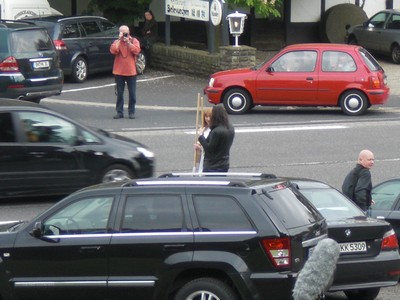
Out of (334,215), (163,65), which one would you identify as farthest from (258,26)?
(334,215)

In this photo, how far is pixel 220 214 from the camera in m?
8.49

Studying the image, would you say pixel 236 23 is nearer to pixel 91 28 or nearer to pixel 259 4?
pixel 259 4

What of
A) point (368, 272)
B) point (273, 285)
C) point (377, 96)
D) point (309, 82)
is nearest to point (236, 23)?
point (309, 82)

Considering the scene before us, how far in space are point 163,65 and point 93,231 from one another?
21.8 meters

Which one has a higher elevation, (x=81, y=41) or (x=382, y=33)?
(x=81, y=41)

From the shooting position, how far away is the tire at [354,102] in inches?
902

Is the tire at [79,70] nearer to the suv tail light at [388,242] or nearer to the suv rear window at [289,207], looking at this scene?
the suv tail light at [388,242]

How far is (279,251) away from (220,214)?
607 mm

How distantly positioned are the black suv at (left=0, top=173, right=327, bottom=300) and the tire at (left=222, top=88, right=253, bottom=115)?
14228 millimetres

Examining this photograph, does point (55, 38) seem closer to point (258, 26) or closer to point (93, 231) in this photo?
point (258, 26)

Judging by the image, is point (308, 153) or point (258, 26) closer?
point (308, 153)

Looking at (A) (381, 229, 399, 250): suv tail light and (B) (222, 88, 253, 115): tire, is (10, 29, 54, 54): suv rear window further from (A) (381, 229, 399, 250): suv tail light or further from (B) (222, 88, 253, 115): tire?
(A) (381, 229, 399, 250): suv tail light

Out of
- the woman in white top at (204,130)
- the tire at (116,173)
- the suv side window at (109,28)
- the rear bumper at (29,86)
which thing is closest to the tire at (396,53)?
the suv side window at (109,28)

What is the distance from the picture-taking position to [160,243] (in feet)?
27.9
